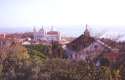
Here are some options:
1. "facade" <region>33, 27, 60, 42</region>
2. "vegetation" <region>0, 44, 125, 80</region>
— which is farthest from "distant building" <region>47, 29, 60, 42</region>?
"vegetation" <region>0, 44, 125, 80</region>

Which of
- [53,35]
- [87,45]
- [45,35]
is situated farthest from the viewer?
[53,35]

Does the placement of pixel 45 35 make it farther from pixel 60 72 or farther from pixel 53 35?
pixel 60 72

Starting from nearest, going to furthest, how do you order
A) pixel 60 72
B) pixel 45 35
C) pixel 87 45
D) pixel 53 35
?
pixel 60 72
pixel 87 45
pixel 45 35
pixel 53 35

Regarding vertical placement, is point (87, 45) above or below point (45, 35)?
above

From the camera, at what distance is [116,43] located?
19.0m

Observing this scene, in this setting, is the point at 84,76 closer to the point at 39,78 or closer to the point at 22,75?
the point at 39,78

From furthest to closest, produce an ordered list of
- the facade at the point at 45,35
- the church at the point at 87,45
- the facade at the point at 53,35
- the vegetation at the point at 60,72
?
1. the facade at the point at 45,35
2. the facade at the point at 53,35
3. the church at the point at 87,45
4. the vegetation at the point at 60,72

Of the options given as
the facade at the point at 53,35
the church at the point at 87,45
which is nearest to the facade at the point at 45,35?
the facade at the point at 53,35

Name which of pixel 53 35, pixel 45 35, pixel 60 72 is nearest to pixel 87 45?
pixel 60 72

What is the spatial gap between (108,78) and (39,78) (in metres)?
2.20

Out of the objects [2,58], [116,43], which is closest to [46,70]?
[2,58]

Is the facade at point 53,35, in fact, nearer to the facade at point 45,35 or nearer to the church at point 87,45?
the facade at point 45,35

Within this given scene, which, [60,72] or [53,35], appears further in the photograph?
[53,35]

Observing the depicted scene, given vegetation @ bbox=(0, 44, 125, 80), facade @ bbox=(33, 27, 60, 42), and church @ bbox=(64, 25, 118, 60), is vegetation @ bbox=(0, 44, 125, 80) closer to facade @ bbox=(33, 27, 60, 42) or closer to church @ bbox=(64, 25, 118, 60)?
church @ bbox=(64, 25, 118, 60)
